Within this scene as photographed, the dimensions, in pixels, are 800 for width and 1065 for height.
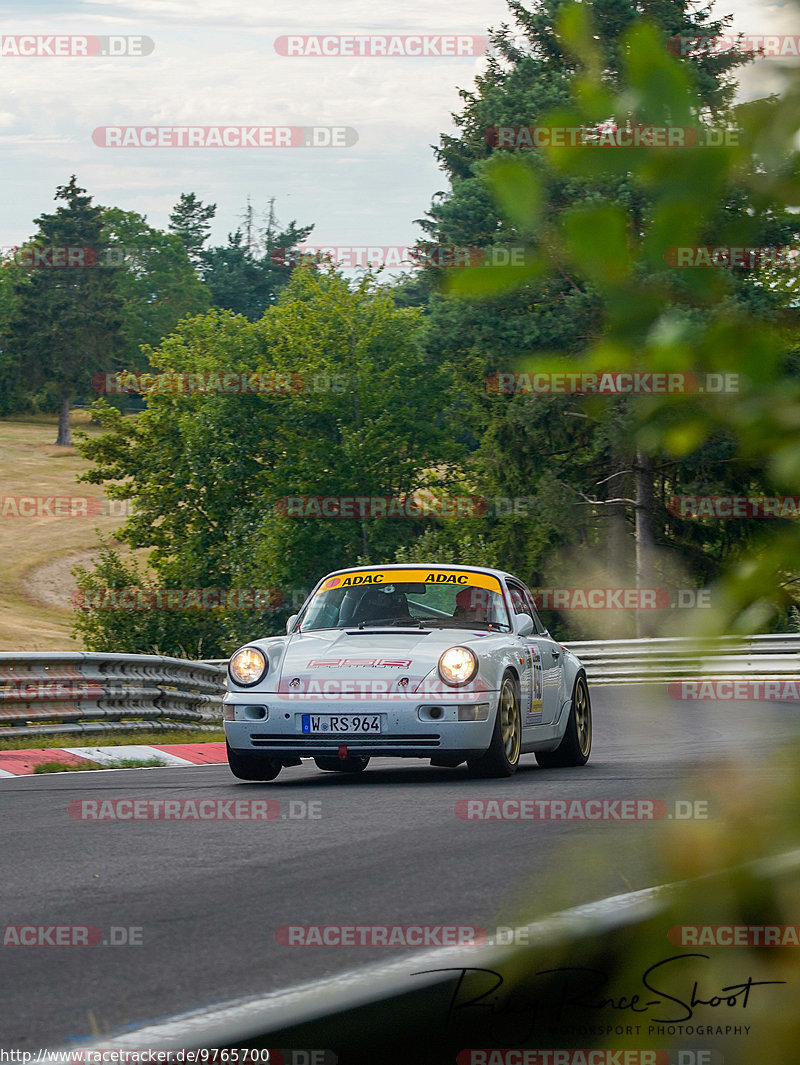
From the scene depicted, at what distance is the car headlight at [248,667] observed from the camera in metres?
9.34

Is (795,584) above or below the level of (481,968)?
above

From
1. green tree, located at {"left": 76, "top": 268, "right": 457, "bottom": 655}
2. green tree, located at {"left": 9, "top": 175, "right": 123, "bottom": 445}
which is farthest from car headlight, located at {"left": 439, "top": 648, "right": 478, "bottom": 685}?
green tree, located at {"left": 9, "top": 175, "right": 123, "bottom": 445}

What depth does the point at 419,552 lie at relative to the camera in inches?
1705

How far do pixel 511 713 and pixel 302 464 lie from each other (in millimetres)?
39734

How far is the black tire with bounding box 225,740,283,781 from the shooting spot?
30.9ft

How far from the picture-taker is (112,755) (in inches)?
463

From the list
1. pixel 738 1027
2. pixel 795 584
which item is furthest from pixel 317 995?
pixel 795 584

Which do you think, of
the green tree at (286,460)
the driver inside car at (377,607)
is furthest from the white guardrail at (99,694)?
the green tree at (286,460)

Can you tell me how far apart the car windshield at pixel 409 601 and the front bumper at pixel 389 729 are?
1289mm

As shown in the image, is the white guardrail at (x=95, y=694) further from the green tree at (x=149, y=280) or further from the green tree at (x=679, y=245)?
the green tree at (x=149, y=280)

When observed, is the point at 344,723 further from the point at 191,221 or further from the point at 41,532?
the point at 191,221

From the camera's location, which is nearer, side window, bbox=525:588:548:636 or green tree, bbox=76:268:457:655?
side window, bbox=525:588:548:636

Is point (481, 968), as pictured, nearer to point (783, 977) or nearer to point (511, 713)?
point (783, 977)

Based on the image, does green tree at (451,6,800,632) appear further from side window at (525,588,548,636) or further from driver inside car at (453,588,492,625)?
side window at (525,588,548,636)
